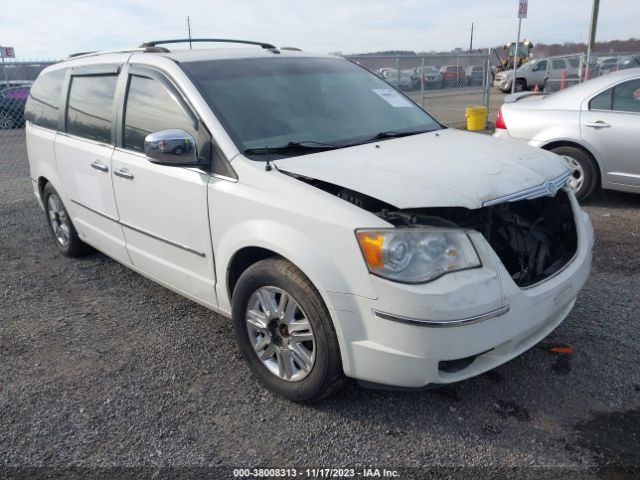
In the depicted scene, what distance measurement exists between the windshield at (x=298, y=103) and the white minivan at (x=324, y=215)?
12 mm

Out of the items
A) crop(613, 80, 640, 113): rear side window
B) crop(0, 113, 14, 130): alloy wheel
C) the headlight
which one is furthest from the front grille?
crop(0, 113, 14, 130): alloy wheel

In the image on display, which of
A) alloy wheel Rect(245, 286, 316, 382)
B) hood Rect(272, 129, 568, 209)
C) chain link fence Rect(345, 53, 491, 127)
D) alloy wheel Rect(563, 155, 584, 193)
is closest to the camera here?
hood Rect(272, 129, 568, 209)

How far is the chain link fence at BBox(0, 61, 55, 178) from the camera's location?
477 inches

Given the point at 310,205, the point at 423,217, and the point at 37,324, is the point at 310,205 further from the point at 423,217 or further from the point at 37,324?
the point at 37,324

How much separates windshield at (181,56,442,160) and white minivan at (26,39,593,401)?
0.01 m

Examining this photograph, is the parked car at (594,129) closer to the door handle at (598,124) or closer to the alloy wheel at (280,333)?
the door handle at (598,124)

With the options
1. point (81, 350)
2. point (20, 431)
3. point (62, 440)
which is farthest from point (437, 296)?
point (81, 350)

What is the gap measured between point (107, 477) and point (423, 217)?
1.88 m

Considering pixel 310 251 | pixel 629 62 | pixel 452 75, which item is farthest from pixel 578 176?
pixel 452 75

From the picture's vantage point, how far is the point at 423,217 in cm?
273

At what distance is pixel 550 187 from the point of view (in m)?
2.97

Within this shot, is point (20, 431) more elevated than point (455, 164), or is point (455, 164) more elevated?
point (455, 164)

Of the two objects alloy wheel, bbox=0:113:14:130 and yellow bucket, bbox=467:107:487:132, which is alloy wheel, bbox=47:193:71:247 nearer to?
yellow bucket, bbox=467:107:487:132

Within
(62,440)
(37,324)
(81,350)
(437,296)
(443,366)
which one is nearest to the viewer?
(437,296)
